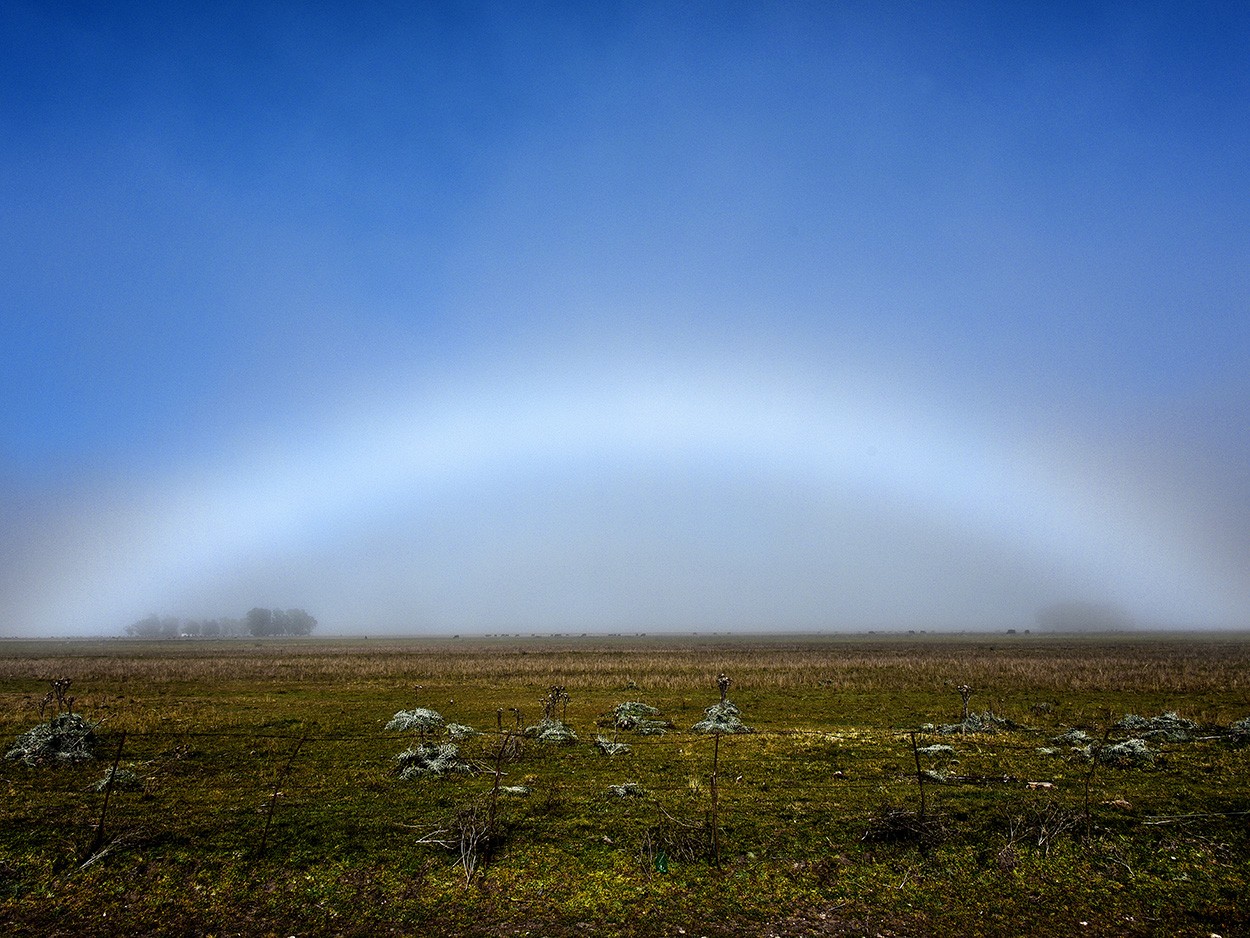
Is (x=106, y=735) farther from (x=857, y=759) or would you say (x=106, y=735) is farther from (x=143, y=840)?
(x=857, y=759)

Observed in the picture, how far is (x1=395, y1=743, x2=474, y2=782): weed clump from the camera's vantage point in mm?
16562

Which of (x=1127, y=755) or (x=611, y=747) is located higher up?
(x=1127, y=755)

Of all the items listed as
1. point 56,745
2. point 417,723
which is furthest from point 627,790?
point 56,745

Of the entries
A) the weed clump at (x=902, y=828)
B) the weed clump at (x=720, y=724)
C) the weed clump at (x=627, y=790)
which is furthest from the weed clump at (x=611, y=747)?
the weed clump at (x=902, y=828)

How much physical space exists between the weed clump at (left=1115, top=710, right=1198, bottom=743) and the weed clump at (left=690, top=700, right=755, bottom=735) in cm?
1211

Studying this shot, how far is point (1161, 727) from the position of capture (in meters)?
21.4

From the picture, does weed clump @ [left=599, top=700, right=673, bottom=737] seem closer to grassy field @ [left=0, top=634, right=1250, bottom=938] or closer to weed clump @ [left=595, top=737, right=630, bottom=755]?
grassy field @ [left=0, top=634, right=1250, bottom=938]

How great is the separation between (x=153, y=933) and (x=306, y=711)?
21833 mm

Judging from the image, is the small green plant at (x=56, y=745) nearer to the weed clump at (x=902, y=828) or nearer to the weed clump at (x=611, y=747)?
the weed clump at (x=611, y=747)

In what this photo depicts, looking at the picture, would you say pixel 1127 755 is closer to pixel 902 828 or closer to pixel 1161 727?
pixel 1161 727

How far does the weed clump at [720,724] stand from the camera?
22.7 meters

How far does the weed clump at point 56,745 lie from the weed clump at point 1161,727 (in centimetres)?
3144

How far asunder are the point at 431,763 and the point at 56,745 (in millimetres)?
11487

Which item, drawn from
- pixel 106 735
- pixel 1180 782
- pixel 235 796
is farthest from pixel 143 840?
pixel 1180 782
